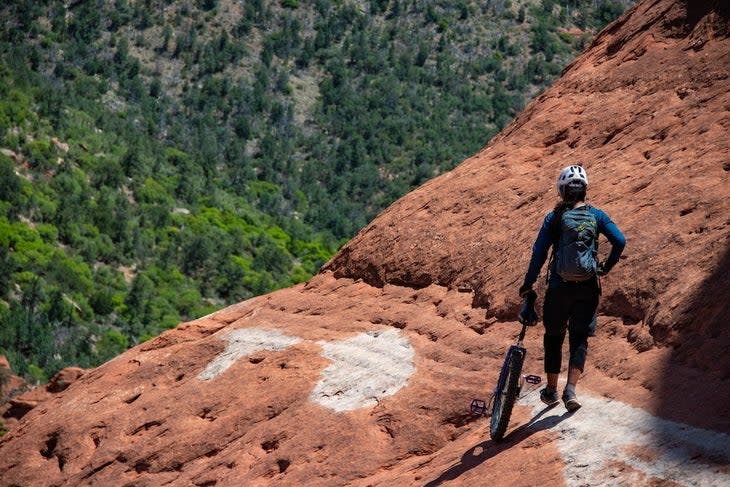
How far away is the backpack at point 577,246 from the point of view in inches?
375

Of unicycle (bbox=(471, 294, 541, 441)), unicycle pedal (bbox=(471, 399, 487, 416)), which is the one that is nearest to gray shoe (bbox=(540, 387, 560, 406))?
unicycle (bbox=(471, 294, 541, 441))

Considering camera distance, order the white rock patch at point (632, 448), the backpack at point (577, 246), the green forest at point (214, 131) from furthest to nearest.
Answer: the green forest at point (214, 131) < the backpack at point (577, 246) < the white rock patch at point (632, 448)

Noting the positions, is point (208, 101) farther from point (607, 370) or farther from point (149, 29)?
point (607, 370)

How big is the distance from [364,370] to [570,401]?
3.44 metres

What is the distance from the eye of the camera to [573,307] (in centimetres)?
976

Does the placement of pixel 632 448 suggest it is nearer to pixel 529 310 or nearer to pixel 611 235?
pixel 529 310

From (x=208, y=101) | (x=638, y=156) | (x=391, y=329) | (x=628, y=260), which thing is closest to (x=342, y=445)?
(x=391, y=329)

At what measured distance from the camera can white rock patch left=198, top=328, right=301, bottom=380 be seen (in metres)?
14.4

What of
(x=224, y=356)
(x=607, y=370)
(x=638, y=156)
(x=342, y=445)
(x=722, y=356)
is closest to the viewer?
(x=722, y=356)

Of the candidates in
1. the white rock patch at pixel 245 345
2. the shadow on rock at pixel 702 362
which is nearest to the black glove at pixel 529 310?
the shadow on rock at pixel 702 362

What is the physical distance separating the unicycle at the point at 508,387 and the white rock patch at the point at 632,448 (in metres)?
0.40

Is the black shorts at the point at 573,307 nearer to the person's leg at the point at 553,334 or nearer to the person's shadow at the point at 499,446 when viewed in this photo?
the person's leg at the point at 553,334

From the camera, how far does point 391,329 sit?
13.5 meters

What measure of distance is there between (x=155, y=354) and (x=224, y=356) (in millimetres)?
1575
